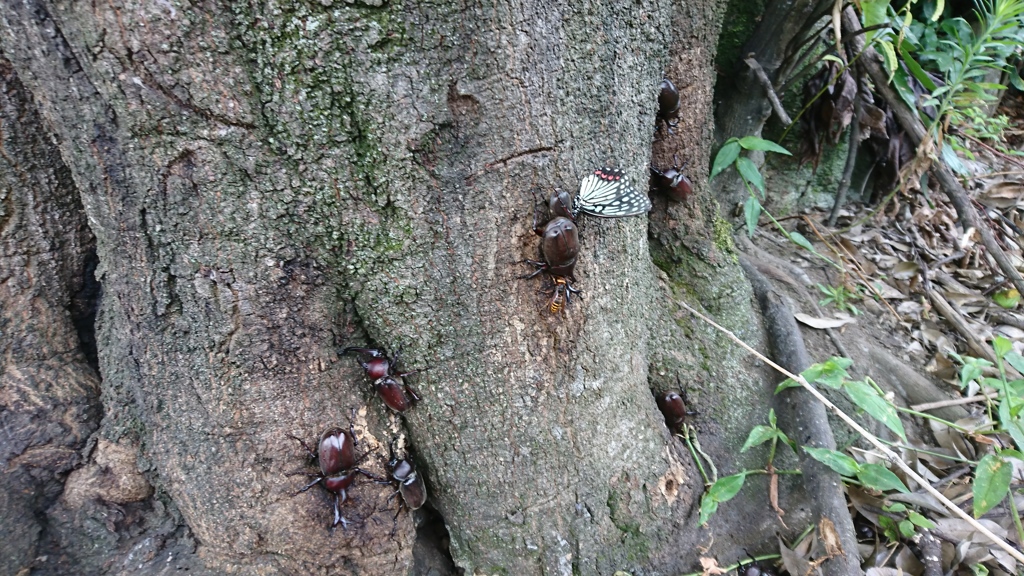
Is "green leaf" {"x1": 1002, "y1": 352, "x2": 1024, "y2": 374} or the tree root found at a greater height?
"green leaf" {"x1": 1002, "y1": 352, "x2": 1024, "y2": 374}

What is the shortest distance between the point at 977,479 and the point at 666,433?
1.04 metres

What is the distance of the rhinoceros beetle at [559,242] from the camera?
1479 millimetres

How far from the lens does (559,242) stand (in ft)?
4.84

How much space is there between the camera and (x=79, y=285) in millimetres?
1770

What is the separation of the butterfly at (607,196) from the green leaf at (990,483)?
1.51m

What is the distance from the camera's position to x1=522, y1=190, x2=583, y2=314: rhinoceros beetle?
1479 mm

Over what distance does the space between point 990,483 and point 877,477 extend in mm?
343

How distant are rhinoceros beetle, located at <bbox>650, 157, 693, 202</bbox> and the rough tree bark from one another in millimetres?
655

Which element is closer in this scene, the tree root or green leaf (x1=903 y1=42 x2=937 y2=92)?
the tree root

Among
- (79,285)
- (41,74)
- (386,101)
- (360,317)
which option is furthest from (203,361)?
(386,101)

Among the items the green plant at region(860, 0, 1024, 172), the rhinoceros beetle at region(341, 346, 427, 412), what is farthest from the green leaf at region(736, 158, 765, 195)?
the rhinoceros beetle at region(341, 346, 427, 412)

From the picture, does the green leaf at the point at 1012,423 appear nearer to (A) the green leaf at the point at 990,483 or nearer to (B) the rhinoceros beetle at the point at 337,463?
(A) the green leaf at the point at 990,483

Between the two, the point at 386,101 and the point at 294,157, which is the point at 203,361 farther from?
the point at 386,101

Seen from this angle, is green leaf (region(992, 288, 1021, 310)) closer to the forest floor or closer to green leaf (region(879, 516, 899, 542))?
the forest floor
